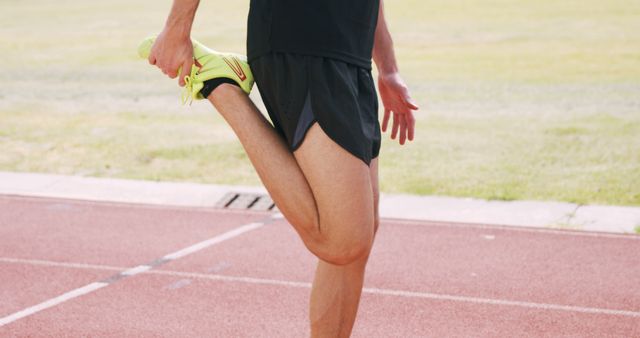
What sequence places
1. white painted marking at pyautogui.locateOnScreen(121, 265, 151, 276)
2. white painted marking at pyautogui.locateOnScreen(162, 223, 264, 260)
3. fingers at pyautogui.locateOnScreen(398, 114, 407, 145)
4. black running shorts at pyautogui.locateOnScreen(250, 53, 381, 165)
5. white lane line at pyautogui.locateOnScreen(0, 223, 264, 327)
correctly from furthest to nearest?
white painted marking at pyautogui.locateOnScreen(162, 223, 264, 260) → white painted marking at pyautogui.locateOnScreen(121, 265, 151, 276) → white lane line at pyautogui.locateOnScreen(0, 223, 264, 327) → fingers at pyautogui.locateOnScreen(398, 114, 407, 145) → black running shorts at pyautogui.locateOnScreen(250, 53, 381, 165)

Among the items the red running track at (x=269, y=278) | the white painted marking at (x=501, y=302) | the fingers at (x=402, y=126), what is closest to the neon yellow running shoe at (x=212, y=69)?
the fingers at (x=402, y=126)

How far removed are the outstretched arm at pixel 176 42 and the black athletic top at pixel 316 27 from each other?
224 millimetres

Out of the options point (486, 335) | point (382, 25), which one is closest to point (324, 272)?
point (382, 25)

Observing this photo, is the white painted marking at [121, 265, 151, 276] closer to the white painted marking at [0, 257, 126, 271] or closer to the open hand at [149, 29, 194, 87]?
the white painted marking at [0, 257, 126, 271]

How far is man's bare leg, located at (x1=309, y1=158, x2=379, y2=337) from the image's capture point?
12.2 feet

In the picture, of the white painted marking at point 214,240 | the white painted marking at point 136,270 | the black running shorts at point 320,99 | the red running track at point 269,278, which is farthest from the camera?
the white painted marking at point 214,240

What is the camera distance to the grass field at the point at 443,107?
9914 millimetres

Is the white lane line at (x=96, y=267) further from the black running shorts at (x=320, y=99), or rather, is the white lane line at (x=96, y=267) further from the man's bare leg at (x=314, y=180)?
the black running shorts at (x=320, y=99)

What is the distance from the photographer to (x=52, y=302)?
5816mm

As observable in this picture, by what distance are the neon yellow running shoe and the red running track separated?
190 cm

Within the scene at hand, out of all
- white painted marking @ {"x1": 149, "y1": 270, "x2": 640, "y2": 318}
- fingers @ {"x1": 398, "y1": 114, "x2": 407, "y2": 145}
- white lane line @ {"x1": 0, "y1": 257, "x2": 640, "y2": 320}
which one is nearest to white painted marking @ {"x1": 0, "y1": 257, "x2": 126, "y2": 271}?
white lane line @ {"x1": 0, "y1": 257, "x2": 640, "y2": 320}

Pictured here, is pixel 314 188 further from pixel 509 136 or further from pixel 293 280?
pixel 509 136

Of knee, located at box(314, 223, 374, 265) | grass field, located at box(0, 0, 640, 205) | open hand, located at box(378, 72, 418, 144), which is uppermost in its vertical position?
open hand, located at box(378, 72, 418, 144)

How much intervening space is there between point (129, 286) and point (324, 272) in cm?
266
